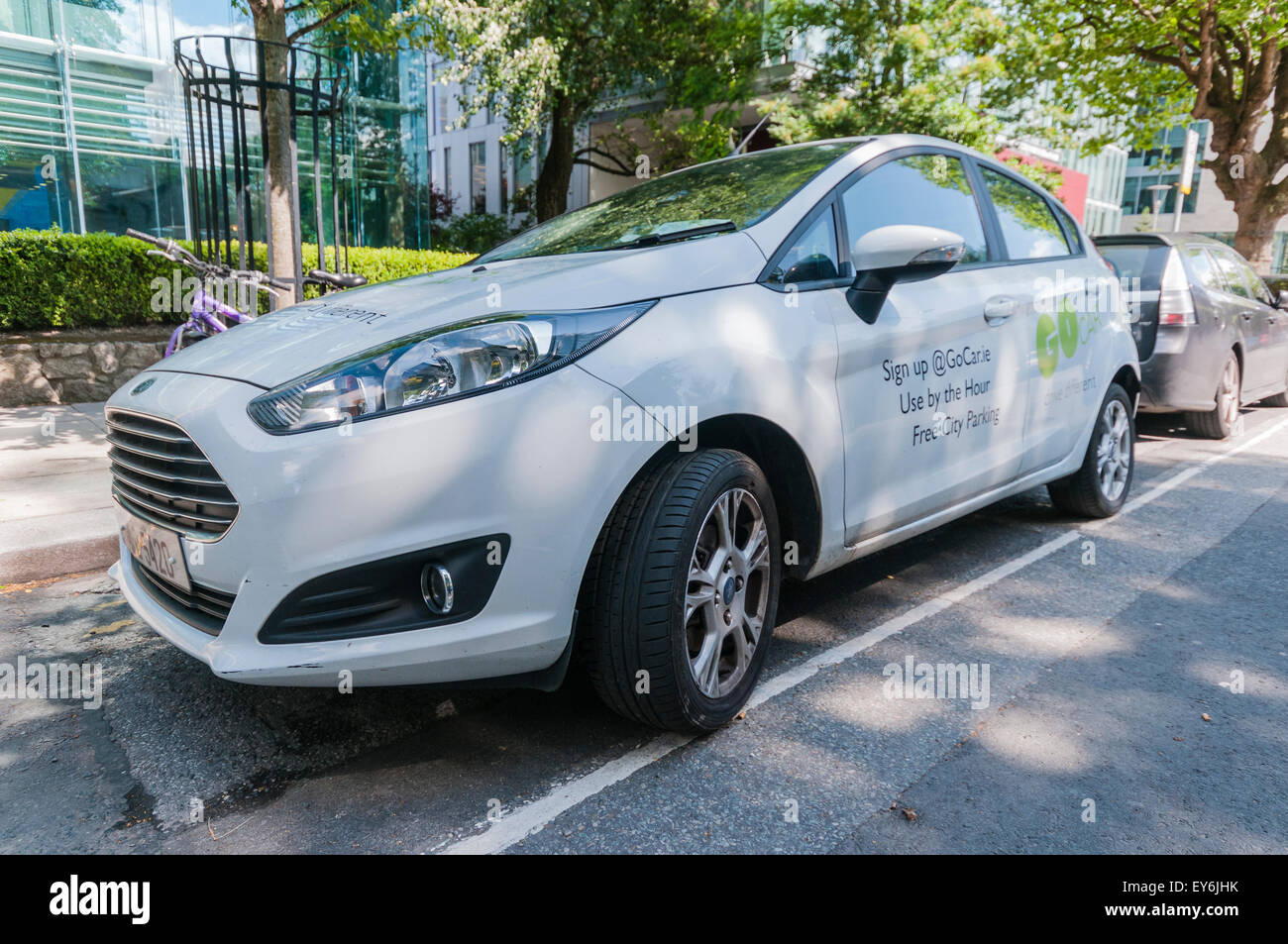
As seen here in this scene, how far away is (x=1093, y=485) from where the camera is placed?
4730mm

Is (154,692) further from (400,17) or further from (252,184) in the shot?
(252,184)

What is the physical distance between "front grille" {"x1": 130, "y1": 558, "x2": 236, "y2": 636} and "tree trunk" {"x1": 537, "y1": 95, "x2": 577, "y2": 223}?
489 inches

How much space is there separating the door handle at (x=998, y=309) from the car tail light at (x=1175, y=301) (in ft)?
12.3

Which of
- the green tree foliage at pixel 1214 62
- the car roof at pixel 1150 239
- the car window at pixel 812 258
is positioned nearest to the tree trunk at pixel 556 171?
the green tree foliage at pixel 1214 62

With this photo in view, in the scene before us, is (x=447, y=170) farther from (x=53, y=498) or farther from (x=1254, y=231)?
(x=53, y=498)

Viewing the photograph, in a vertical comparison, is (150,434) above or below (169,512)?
above

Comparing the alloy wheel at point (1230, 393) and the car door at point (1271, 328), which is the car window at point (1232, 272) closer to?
the car door at point (1271, 328)

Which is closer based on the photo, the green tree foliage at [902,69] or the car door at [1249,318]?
the car door at [1249,318]

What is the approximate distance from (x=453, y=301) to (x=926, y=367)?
1735 millimetres

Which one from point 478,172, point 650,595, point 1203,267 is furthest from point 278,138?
point 478,172

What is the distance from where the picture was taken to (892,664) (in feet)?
10.3

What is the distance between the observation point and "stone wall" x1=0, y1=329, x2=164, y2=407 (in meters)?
7.98

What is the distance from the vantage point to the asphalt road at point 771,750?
2.17 metres

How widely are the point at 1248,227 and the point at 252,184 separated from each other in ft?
49.3
